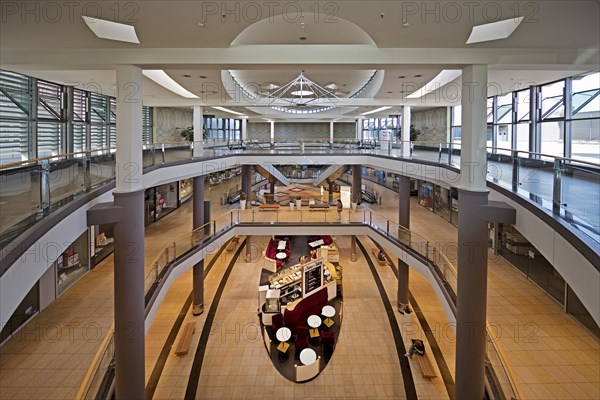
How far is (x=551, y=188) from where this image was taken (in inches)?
194

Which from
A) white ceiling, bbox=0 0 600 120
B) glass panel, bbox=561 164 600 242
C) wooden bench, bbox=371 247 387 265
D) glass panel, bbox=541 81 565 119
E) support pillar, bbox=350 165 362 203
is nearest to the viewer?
glass panel, bbox=561 164 600 242

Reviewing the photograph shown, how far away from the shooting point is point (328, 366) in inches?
368

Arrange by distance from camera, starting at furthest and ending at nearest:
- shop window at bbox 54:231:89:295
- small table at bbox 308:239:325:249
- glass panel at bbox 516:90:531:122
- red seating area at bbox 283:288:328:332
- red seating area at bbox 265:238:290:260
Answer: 1. small table at bbox 308:239:325:249
2. red seating area at bbox 265:238:290:260
3. glass panel at bbox 516:90:531:122
4. red seating area at bbox 283:288:328:332
5. shop window at bbox 54:231:89:295

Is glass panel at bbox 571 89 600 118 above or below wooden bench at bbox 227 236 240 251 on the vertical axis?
above

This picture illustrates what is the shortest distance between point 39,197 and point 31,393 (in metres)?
3.93

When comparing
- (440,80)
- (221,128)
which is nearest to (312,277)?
(440,80)

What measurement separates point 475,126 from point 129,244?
5.87m

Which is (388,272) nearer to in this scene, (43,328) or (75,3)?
(43,328)

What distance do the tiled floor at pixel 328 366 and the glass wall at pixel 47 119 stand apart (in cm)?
409

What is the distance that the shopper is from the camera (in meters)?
9.15

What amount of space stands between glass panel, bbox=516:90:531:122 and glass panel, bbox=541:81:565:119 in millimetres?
790

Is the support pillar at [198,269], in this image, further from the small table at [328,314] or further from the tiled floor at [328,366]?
the small table at [328,314]

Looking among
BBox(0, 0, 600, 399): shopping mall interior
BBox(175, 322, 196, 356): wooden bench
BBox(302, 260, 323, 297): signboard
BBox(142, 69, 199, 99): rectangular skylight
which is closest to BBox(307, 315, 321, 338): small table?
BBox(0, 0, 600, 399): shopping mall interior

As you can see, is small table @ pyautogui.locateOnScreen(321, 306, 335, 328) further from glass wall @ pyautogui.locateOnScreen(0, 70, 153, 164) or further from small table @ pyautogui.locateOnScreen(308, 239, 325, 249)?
glass wall @ pyautogui.locateOnScreen(0, 70, 153, 164)
